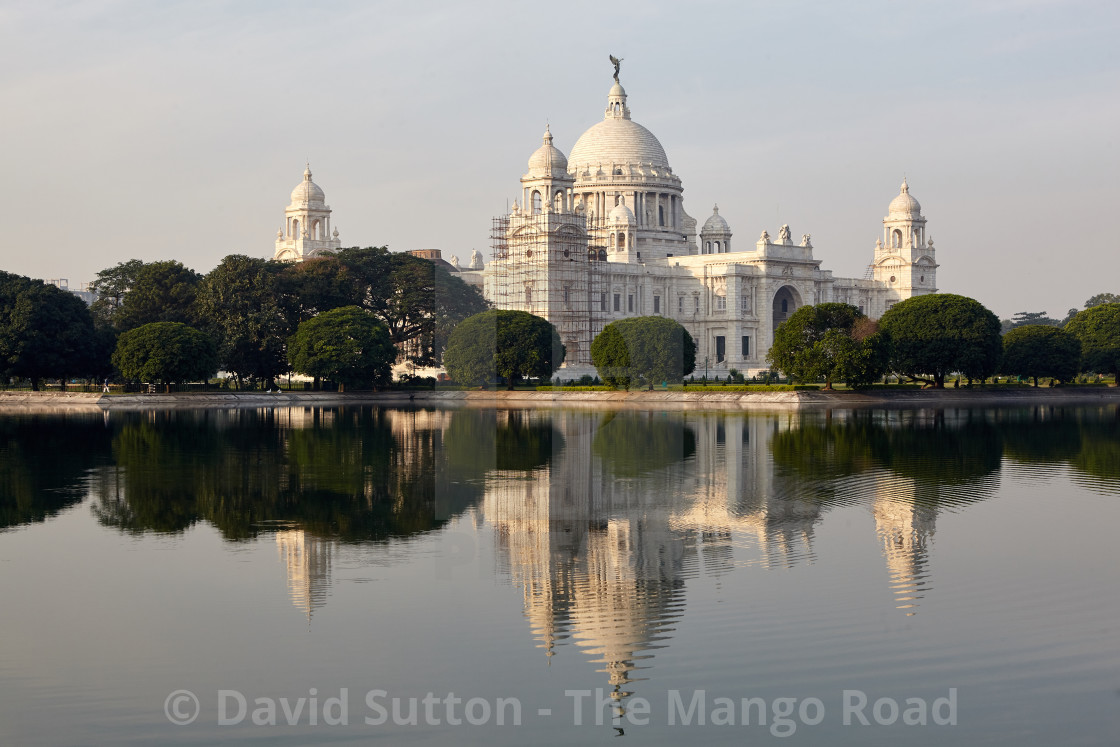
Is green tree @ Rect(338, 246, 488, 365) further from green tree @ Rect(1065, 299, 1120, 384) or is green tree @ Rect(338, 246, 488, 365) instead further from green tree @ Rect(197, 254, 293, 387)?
green tree @ Rect(1065, 299, 1120, 384)

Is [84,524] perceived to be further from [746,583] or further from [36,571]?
[746,583]

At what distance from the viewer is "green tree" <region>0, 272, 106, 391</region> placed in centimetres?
6366

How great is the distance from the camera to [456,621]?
41.9ft

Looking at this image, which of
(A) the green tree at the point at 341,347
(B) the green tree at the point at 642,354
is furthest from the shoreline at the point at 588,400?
(B) the green tree at the point at 642,354

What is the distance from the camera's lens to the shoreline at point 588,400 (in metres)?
60.3

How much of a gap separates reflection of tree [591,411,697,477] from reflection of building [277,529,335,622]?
10.1 metres

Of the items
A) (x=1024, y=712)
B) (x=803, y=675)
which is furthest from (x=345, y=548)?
(x=1024, y=712)

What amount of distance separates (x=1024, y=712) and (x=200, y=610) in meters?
8.46

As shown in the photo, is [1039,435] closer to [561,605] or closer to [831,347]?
[831,347]

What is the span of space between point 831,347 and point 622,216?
44.0m

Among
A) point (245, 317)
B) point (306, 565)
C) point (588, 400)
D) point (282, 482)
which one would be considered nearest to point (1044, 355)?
point (588, 400)

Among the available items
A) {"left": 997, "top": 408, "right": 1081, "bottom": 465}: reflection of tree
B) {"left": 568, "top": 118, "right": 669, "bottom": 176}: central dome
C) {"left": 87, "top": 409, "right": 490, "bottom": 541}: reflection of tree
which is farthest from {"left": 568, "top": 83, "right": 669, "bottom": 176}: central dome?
{"left": 87, "top": 409, "right": 490, "bottom": 541}: reflection of tree

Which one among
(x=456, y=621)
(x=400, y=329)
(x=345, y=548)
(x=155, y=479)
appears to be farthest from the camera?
(x=400, y=329)

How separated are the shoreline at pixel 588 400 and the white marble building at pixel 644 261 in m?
18.3
